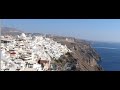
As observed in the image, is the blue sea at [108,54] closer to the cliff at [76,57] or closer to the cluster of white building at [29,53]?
the cliff at [76,57]

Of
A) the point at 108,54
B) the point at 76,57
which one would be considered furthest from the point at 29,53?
the point at 108,54

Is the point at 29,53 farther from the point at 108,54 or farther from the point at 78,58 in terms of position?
the point at 108,54

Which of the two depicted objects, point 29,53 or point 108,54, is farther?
point 29,53

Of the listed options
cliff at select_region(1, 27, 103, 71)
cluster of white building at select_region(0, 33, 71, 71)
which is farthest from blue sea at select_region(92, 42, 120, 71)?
cluster of white building at select_region(0, 33, 71, 71)
